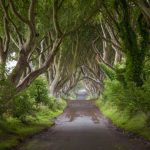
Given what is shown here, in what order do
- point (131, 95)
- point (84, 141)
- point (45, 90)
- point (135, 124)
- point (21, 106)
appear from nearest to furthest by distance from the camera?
1. point (84, 141)
2. point (131, 95)
3. point (21, 106)
4. point (135, 124)
5. point (45, 90)

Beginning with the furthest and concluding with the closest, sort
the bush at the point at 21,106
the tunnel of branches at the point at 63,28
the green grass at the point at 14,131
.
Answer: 1. the tunnel of branches at the point at 63,28
2. the bush at the point at 21,106
3. the green grass at the point at 14,131

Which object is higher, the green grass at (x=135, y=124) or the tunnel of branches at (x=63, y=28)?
the tunnel of branches at (x=63, y=28)

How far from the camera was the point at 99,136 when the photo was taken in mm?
21938

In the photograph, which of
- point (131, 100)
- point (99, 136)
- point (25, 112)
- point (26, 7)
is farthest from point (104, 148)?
point (26, 7)

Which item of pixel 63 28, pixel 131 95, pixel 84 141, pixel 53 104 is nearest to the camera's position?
pixel 84 141

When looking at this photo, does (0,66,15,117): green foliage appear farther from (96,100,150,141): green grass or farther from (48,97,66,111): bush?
(48,97,66,111): bush

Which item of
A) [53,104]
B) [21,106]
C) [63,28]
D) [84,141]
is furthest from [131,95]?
[53,104]

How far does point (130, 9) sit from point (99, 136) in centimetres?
1156

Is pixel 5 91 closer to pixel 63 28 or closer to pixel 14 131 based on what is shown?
pixel 14 131

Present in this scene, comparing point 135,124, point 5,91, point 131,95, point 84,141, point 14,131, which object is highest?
point 5,91

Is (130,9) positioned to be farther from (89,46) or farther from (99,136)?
(89,46)

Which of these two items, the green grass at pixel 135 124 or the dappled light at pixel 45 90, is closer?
the dappled light at pixel 45 90

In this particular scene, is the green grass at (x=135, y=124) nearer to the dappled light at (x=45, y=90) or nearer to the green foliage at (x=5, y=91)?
the dappled light at (x=45, y=90)

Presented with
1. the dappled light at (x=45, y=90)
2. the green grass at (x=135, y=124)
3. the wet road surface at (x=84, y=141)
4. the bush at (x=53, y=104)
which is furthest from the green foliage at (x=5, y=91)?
the bush at (x=53, y=104)
